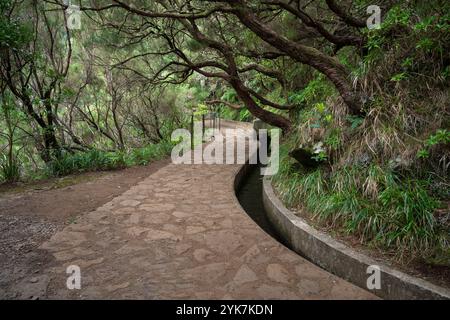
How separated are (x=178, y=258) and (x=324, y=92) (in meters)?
5.27

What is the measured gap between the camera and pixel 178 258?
3346mm

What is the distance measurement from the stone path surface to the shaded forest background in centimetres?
99

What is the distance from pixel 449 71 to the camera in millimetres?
4203

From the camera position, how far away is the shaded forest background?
3.61 m

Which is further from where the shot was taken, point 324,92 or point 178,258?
point 324,92

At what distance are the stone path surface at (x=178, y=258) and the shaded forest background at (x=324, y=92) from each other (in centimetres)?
99

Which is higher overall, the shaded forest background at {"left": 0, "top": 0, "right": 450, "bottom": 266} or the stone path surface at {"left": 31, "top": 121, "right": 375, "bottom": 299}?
the shaded forest background at {"left": 0, "top": 0, "right": 450, "bottom": 266}

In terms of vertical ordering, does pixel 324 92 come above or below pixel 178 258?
above

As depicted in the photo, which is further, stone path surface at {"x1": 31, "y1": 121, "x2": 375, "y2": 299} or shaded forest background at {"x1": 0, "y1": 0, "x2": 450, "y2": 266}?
shaded forest background at {"x1": 0, "y1": 0, "x2": 450, "y2": 266}

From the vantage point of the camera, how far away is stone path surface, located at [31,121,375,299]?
276 cm

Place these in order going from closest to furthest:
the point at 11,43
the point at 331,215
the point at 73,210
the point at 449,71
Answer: the point at 331,215 → the point at 449,71 → the point at 73,210 → the point at 11,43

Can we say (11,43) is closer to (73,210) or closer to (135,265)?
(73,210)

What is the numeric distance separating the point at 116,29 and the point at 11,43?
2.42m
